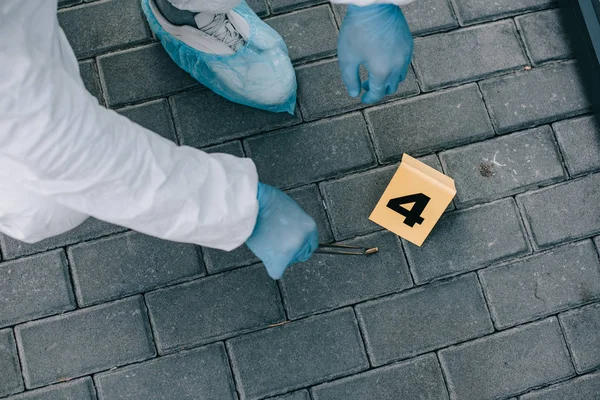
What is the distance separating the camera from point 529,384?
2.00m

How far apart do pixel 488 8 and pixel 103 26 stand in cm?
141

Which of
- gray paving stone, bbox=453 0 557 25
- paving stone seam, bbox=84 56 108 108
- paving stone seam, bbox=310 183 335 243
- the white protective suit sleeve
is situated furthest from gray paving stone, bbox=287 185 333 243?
gray paving stone, bbox=453 0 557 25

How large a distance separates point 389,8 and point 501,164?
78cm

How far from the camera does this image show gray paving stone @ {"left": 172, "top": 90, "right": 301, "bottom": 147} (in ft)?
6.81

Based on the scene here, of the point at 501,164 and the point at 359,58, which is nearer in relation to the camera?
the point at 359,58

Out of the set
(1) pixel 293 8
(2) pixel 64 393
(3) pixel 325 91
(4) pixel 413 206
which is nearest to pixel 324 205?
(4) pixel 413 206

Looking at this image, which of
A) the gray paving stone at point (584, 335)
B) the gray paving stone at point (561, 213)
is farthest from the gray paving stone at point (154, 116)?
the gray paving stone at point (584, 335)

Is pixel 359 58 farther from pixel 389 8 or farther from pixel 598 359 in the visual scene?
pixel 598 359

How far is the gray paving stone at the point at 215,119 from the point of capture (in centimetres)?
207

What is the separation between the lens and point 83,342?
1.99 meters

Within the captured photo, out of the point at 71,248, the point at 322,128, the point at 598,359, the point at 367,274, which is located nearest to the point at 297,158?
the point at 322,128

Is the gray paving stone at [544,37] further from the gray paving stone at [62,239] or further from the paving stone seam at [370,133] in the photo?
the gray paving stone at [62,239]

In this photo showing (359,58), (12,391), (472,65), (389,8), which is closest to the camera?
(389,8)

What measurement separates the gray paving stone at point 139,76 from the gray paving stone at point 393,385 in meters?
1.17
